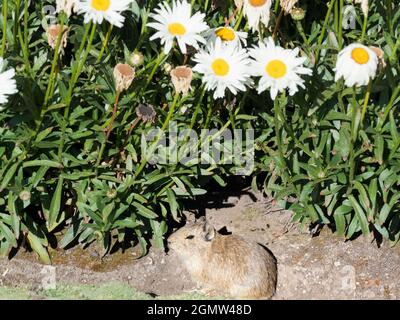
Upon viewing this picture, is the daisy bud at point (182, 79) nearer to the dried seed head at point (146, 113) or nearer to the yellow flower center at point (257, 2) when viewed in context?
the dried seed head at point (146, 113)

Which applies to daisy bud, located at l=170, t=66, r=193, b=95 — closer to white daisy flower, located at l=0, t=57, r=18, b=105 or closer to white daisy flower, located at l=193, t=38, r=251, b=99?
white daisy flower, located at l=193, t=38, r=251, b=99

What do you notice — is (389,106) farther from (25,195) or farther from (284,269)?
(25,195)

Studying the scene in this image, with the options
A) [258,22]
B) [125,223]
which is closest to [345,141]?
[258,22]

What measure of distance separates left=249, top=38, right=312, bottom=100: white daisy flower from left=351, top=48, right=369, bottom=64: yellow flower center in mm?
368

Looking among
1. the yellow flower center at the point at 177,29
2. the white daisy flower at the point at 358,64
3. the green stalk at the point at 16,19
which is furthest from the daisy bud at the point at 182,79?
the green stalk at the point at 16,19

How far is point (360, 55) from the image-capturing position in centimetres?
405

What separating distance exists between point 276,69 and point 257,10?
0.33 m

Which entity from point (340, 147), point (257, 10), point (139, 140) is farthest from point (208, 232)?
point (257, 10)

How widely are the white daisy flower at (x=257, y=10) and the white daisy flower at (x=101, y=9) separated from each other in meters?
0.69

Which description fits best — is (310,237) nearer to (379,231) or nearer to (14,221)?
(379,231)

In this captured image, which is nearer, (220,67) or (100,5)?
(100,5)

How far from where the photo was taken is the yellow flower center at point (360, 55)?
4027mm

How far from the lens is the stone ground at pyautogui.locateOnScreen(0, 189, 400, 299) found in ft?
16.7

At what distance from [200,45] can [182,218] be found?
1317mm
